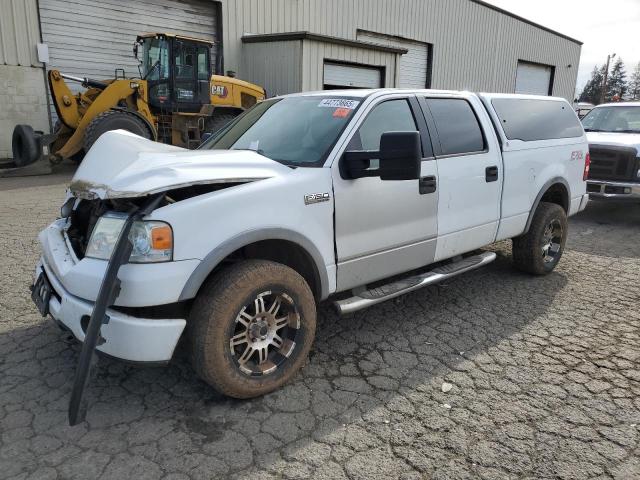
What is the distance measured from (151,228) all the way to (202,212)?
0.92 ft

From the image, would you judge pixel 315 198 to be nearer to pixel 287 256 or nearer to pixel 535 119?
pixel 287 256

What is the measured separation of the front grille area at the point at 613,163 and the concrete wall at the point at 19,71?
13697 millimetres

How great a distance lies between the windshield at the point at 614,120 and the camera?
931 centimetres

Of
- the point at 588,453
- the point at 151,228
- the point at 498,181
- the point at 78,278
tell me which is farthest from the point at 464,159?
the point at 78,278

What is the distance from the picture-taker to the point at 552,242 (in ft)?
18.3

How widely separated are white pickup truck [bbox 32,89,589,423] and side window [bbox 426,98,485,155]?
0.04ft

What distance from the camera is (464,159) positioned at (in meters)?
4.25

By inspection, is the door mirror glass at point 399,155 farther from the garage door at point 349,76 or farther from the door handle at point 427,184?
the garage door at point 349,76

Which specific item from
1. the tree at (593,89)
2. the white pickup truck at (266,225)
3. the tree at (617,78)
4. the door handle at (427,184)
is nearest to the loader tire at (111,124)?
the white pickup truck at (266,225)

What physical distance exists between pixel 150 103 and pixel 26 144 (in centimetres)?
323

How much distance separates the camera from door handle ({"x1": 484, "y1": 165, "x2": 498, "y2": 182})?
4.45 m

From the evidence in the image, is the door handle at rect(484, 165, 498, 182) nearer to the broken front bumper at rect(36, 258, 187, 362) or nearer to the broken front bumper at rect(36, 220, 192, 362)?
the broken front bumper at rect(36, 220, 192, 362)

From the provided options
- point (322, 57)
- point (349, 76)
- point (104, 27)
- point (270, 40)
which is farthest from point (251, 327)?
point (349, 76)

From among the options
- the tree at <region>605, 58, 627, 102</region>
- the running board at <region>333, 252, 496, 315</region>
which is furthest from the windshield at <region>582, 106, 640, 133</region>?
the tree at <region>605, 58, 627, 102</region>
